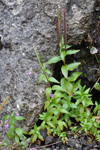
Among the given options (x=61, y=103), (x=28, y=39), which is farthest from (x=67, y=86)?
(x=28, y=39)

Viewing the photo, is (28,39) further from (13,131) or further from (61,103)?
(13,131)

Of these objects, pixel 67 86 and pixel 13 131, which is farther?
pixel 67 86

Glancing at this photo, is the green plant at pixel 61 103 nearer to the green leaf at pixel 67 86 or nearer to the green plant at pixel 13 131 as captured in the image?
the green leaf at pixel 67 86

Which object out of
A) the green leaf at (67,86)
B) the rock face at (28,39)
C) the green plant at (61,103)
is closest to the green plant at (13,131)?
the green plant at (61,103)

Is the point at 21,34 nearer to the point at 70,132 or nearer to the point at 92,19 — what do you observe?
the point at 92,19

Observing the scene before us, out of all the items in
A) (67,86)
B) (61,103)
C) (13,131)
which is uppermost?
(67,86)

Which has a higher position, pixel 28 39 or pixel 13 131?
pixel 28 39

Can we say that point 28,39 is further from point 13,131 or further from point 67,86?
point 13,131

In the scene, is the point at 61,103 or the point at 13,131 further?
the point at 61,103

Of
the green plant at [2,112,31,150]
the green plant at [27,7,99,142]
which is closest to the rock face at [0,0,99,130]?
the green plant at [27,7,99,142]

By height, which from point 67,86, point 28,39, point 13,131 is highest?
point 28,39

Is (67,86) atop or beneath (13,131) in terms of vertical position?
atop
